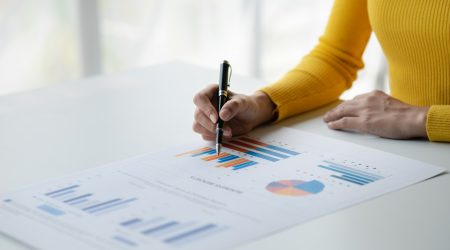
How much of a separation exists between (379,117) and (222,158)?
360 millimetres

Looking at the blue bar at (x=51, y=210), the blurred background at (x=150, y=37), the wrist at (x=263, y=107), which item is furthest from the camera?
the blurred background at (x=150, y=37)

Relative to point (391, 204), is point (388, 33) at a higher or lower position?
higher

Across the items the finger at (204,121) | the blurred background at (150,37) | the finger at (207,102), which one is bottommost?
the blurred background at (150,37)

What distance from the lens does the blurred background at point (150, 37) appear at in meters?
3.27

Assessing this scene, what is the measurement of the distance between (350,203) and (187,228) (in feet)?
0.89

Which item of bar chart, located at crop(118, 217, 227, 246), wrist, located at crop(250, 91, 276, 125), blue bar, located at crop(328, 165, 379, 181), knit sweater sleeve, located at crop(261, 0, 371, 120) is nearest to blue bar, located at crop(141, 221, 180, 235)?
bar chart, located at crop(118, 217, 227, 246)

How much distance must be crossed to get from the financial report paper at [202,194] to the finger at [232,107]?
0.20 ft

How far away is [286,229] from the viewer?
3.73ft

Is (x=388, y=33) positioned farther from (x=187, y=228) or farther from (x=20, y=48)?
(x=20, y=48)

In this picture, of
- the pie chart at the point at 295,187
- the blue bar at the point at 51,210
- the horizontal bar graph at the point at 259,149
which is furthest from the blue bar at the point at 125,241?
the horizontal bar graph at the point at 259,149

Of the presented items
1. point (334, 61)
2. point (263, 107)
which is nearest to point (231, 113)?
point (263, 107)

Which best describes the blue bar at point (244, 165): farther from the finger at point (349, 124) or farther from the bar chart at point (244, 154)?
the finger at point (349, 124)

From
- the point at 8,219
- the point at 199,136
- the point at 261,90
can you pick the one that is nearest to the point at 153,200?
the point at 8,219

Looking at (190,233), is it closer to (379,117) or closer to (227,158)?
(227,158)
